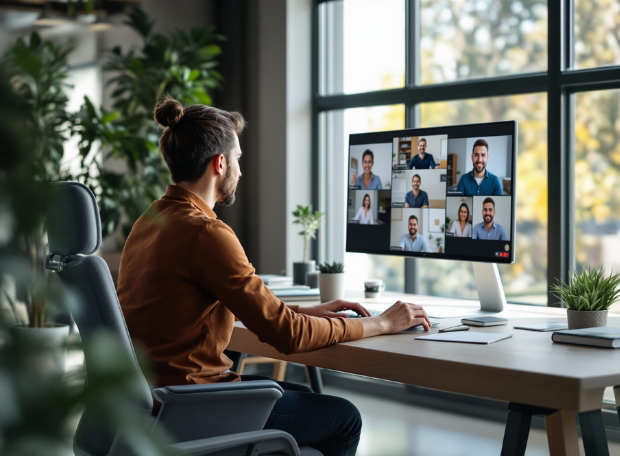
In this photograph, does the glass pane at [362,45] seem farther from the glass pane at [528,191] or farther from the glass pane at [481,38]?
the glass pane at [528,191]

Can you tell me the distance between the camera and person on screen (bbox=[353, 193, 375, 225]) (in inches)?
99.8

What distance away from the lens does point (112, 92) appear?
4.34 m

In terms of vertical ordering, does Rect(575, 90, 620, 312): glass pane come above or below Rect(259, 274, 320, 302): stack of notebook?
above

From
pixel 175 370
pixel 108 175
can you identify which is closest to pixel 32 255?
pixel 175 370

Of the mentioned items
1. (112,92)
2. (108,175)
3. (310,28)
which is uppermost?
(310,28)

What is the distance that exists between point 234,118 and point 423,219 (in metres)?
0.75

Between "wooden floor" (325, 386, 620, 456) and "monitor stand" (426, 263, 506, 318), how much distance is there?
3.09 feet

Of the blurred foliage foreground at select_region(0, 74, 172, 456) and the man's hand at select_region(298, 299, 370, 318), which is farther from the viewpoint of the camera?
the man's hand at select_region(298, 299, 370, 318)

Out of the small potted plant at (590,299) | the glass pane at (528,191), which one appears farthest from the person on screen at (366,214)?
the glass pane at (528,191)

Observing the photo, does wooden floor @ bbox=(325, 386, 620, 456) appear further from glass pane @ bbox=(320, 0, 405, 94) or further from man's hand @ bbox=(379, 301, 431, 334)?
glass pane @ bbox=(320, 0, 405, 94)

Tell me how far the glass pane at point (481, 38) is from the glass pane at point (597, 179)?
338 mm

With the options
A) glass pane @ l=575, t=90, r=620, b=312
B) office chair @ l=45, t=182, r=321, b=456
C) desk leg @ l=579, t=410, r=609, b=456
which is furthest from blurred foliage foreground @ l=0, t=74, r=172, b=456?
glass pane @ l=575, t=90, r=620, b=312

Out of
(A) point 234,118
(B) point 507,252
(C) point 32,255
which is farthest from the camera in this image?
(B) point 507,252

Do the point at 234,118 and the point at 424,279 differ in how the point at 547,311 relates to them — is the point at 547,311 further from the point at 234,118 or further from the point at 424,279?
the point at 424,279
